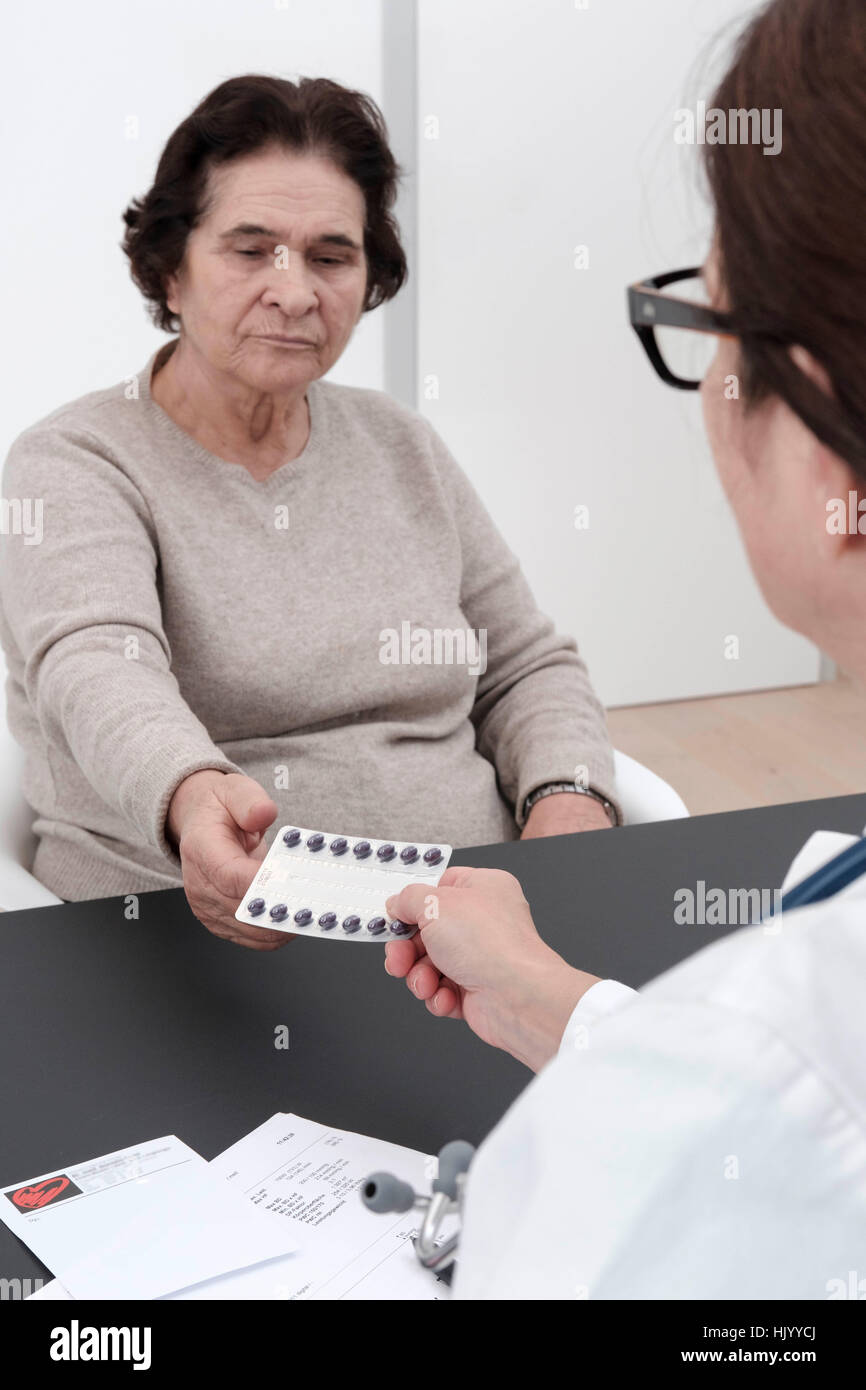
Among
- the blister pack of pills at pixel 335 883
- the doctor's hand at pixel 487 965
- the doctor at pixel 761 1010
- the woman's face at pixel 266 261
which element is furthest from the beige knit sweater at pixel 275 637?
the doctor at pixel 761 1010

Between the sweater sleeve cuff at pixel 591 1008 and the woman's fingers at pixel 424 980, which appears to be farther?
the woman's fingers at pixel 424 980

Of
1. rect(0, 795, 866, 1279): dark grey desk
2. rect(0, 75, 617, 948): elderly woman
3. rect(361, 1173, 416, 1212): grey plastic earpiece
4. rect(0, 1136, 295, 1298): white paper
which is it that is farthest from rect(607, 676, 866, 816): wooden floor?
rect(361, 1173, 416, 1212): grey plastic earpiece

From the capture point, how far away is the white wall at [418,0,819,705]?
3.06 meters

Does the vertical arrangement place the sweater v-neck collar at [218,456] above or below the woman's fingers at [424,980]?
above

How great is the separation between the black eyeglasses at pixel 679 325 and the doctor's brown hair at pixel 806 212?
0.11 ft

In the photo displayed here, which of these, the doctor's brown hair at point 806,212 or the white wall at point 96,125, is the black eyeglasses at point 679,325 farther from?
the white wall at point 96,125

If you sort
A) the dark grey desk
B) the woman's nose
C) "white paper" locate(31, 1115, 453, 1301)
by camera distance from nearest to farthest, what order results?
1. "white paper" locate(31, 1115, 453, 1301)
2. the dark grey desk
3. the woman's nose

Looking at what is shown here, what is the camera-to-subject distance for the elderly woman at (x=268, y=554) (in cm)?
141

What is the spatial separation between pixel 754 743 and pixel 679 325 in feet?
9.45

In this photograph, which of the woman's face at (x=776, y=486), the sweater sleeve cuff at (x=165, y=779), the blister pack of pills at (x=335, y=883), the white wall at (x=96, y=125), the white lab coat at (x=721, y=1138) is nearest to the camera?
the white lab coat at (x=721, y=1138)

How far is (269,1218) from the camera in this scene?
0.77 meters

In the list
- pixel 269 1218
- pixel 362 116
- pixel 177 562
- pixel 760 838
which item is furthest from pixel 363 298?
pixel 269 1218

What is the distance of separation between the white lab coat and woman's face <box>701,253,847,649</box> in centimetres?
15

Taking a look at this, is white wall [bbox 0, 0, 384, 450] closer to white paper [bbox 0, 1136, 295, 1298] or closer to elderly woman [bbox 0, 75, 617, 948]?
elderly woman [bbox 0, 75, 617, 948]
